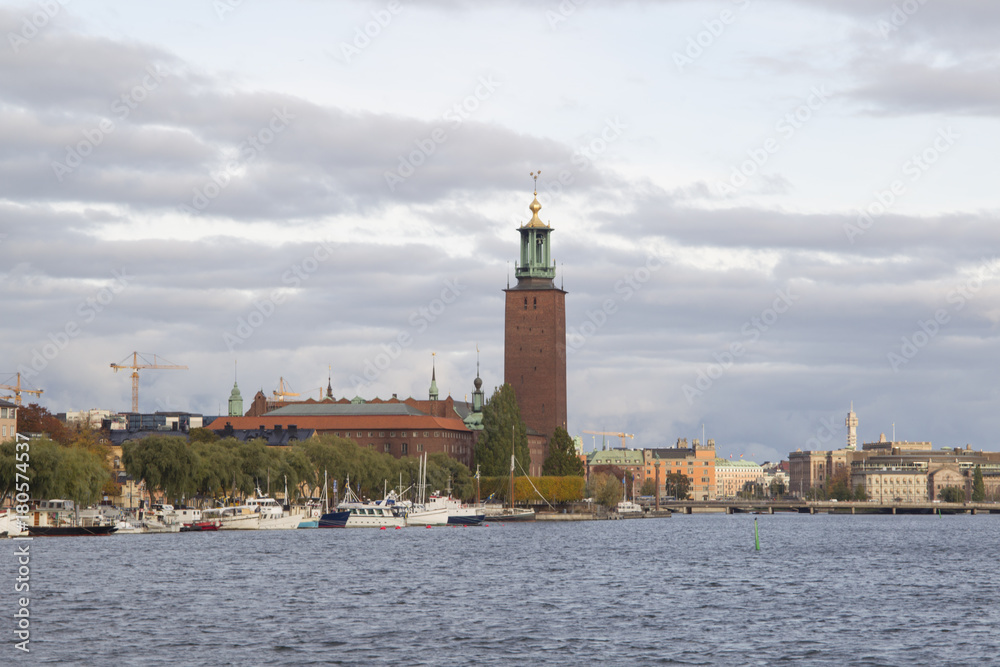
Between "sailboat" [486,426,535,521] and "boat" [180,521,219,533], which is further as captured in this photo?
"sailboat" [486,426,535,521]

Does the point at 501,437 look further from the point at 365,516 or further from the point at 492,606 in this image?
the point at 492,606

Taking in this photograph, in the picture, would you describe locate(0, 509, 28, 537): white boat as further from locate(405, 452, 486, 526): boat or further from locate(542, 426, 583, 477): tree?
locate(542, 426, 583, 477): tree

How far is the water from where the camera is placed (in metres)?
36.5

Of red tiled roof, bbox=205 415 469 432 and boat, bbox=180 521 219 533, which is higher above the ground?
red tiled roof, bbox=205 415 469 432

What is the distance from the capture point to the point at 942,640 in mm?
39656

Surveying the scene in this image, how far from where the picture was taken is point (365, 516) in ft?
393

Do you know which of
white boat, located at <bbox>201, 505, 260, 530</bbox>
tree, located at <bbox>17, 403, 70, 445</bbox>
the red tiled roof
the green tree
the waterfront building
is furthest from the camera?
the red tiled roof

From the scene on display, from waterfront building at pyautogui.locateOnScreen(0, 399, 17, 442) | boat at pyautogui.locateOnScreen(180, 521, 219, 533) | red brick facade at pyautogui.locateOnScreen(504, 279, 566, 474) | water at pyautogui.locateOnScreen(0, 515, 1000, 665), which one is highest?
red brick facade at pyautogui.locateOnScreen(504, 279, 566, 474)

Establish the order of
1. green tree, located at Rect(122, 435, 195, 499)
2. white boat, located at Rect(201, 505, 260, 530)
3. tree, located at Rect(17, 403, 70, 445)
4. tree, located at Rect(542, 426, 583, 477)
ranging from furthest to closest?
1. tree, located at Rect(542, 426, 583, 477)
2. tree, located at Rect(17, 403, 70, 445)
3. white boat, located at Rect(201, 505, 260, 530)
4. green tree, located at Rect(122, 435, 195, 499)

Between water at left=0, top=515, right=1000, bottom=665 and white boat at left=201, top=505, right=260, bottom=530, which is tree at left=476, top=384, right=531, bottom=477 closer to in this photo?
white boat at left=201, top=505, right=260, bottom=530

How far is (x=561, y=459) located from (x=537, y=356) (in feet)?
66.9

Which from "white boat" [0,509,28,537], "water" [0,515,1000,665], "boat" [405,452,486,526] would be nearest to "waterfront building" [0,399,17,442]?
"white boat" [0,509,28,537]

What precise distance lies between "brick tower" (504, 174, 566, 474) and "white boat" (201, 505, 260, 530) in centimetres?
7731

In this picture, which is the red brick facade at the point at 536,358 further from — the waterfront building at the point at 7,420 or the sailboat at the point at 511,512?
the waterfront building at the point at 7,420
